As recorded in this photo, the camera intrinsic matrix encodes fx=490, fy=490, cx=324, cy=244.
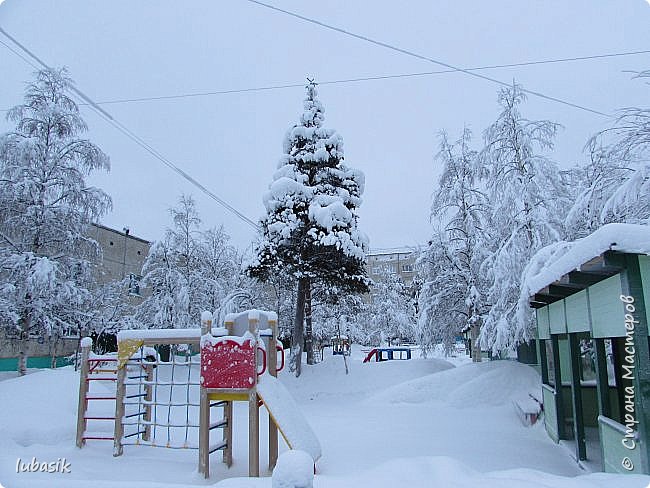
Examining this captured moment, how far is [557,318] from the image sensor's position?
27.0 feet

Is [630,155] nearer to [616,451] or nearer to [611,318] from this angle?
[611,318]

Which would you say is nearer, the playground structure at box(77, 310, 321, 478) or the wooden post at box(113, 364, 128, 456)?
the playground structure at box(77, 310, 321, 478)

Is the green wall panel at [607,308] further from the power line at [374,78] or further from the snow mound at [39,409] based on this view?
the snow mound at [39,409]

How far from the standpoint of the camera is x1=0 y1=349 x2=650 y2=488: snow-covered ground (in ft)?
15.1

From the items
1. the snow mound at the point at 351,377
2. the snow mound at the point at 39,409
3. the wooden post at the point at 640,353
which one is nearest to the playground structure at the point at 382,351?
the snow mound at the point at 351,377

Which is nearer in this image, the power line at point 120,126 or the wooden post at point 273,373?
the power line at point 120,126

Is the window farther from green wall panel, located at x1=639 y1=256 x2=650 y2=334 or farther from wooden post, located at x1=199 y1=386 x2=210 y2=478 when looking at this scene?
green wall panel, located at x1=639 y1=256 x2=650 y2=334

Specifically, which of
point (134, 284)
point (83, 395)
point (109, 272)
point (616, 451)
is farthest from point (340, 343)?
point (616, 451)

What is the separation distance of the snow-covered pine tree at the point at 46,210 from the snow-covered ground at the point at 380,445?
3.42m

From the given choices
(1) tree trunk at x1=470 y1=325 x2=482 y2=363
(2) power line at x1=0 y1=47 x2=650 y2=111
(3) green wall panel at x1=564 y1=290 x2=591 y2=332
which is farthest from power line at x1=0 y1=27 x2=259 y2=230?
(1) tree trunk at x1=470 y1=325 x2=482 y2=363

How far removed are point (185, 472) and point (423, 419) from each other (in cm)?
611

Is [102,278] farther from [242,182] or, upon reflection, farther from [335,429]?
[335,429]

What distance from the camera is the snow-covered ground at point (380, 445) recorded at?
4.59 m

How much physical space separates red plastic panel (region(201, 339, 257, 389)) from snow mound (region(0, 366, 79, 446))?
3.56 m
